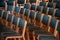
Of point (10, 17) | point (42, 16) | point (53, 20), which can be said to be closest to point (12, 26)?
point (10, 17)

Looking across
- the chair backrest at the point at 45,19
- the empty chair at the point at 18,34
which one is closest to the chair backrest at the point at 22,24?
the empty chair at the point at 18,34

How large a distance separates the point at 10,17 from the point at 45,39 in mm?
1861

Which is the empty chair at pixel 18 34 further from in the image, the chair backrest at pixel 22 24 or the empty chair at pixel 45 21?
the empty chair at pixel 45 21

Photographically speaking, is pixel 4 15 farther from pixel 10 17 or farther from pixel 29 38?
pixel 29 38

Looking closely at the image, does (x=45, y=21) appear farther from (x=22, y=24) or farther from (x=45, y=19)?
(x=22, y=24)

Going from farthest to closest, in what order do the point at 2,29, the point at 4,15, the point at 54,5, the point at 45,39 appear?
the point at 54,5 < the point at 4,15 < the point at 2,29 < the point at 45,39

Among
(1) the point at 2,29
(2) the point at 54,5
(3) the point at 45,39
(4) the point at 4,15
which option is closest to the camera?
(3) the point at 45,39

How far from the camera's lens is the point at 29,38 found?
5.03m

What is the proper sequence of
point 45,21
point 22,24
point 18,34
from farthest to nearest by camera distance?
point 45,21 → point 22,24 → point 18,34

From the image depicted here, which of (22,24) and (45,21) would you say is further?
(45,21)

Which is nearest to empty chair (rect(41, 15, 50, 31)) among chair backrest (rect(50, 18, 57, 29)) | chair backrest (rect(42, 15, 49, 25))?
chair backrest (rect(42, 15, 49, 25))

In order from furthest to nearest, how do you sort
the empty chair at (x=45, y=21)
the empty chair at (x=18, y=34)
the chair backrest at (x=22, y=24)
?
the empty chair at (x=45, y=21), the chair backrest at (x=22, y=24), the empty chair at (x=18, y=34)

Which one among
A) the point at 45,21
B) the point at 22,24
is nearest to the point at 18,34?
the point at 22,24

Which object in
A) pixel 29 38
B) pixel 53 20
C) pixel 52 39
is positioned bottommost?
pixel 29 38
